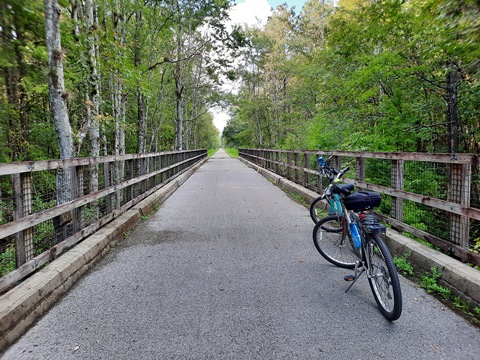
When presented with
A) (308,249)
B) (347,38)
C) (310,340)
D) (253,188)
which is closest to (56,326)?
(310,340)

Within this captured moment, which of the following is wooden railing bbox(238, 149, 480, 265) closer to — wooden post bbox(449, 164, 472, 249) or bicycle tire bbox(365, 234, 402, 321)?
wooden post bbox(449, 164, 472, 249)

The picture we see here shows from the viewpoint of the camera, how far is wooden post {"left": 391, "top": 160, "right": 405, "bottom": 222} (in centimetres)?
412

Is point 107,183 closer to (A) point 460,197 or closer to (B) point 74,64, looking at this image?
(B) point 74,64

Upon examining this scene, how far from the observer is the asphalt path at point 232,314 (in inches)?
83.2

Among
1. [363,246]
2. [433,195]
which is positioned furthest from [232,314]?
[433,195]

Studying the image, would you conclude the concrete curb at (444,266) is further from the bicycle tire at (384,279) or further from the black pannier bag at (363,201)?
the black pannier bag at (363,201)

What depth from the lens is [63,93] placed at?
4895 millimetres

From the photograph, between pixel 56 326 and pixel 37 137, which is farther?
pixel 37 137

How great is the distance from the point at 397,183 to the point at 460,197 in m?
1.12

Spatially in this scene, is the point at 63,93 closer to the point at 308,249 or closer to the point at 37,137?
the point at 308,249

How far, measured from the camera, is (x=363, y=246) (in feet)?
9.81

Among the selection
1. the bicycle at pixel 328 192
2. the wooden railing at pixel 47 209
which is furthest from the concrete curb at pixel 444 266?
the wooden railing at pixel 47 209

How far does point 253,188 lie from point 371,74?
510 centimetres

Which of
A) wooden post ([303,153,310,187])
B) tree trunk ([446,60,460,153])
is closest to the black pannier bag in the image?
wooden post ([303,153,310,187])
